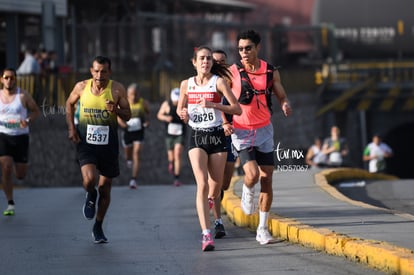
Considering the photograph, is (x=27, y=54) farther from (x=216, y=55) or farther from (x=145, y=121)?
(x=216, y=55)

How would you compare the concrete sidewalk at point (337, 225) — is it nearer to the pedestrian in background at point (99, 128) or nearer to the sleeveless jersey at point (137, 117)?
the pedestrian in background at point (99, 128)

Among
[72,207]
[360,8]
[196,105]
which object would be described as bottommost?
[72,207]

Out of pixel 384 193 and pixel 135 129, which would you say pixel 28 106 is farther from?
pixel 384 193

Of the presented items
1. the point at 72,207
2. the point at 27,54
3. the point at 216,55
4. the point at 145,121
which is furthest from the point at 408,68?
the point at 216,55

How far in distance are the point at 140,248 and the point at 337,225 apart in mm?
1952

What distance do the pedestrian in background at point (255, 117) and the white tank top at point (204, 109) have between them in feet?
1.31

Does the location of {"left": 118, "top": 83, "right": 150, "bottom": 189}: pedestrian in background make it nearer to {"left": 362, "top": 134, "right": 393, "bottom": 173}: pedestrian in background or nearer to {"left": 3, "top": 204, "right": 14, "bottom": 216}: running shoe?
{"left": 3, "top": 204, "right": 14, "bottom": 216}: running shoe

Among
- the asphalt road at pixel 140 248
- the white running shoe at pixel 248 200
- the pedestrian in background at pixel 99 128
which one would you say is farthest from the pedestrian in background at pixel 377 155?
the pedestrian in background at pixel 99 128

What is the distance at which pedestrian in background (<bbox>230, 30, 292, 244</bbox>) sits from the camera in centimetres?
1140

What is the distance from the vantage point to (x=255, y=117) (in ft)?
37.6

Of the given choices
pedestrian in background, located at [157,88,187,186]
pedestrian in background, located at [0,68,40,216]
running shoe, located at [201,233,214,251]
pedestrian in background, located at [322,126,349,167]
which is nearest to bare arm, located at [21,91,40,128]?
pedestrian in background, located at [0,68,40,216]

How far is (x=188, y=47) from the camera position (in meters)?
41.8

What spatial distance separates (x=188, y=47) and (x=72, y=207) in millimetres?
26076

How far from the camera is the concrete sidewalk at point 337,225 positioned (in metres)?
9.49
